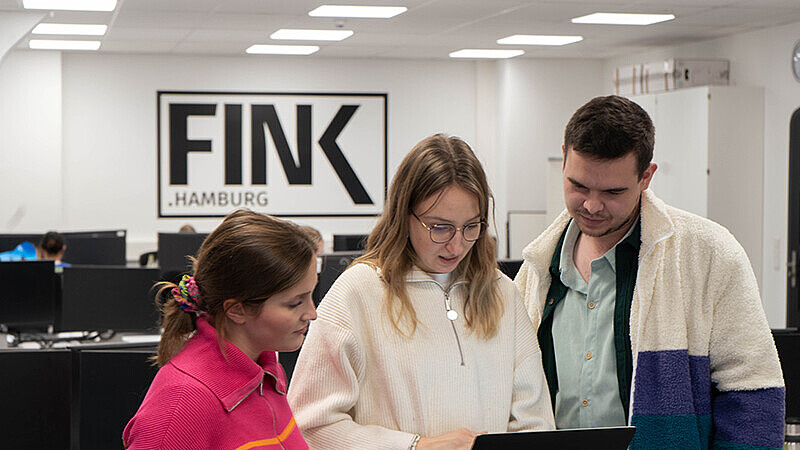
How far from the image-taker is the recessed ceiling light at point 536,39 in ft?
26.1

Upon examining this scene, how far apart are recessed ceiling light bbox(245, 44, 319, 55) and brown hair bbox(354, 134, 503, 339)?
23.5 feet

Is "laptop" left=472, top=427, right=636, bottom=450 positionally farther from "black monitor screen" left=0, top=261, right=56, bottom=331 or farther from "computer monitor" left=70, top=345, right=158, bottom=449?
"black monitor screen" left=0, top=261, right=56, bottom=331

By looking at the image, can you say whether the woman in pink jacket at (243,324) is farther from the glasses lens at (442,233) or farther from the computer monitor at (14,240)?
the computer monitor at (14,240)

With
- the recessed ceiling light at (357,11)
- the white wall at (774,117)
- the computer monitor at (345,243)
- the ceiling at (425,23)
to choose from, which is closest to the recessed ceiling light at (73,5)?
the ceiling at (425,23)

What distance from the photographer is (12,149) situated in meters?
8.80

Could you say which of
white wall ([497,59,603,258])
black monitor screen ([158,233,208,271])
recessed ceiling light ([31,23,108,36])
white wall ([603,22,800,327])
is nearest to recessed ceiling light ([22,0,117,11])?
recessed ceiling light ([31,23,108,36])

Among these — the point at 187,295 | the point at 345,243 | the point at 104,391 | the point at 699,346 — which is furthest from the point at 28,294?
the point at 699,346

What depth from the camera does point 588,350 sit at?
5.62 ft

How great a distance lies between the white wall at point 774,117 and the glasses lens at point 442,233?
6154 millimetres

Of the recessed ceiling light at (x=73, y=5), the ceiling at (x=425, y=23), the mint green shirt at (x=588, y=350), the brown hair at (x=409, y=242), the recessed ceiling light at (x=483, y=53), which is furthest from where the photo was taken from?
the recessed ceiling light at (x=483, y=53)

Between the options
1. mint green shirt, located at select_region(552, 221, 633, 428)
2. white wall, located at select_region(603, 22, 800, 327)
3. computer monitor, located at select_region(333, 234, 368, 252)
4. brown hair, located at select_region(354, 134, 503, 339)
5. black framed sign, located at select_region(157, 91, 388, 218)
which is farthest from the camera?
black framed sign, located at select_region(157, 91, 388, 218)

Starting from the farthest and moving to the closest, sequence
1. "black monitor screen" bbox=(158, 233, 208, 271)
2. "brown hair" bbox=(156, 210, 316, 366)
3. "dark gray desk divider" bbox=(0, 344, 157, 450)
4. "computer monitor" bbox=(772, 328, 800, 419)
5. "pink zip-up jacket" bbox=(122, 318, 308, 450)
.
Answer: "black monitor screen" bbox=(158, 233, 208, 271) → "computer monitor" bbox=(772, 328, 800, 419) → "dark gray desk divider" bbox=(0, 344, 157, 450) → "brown hair" bbox=(156, 210, 316, 366) → "pink zip-up jacket" bbox=(122, 318, 308, 450)

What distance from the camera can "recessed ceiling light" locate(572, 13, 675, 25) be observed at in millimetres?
6746

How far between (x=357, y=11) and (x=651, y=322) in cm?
525
